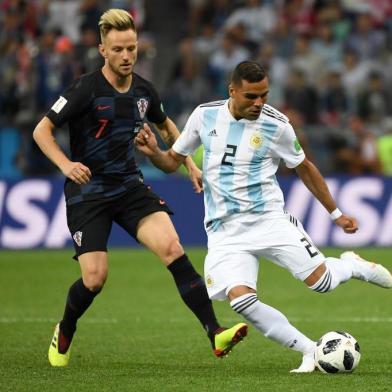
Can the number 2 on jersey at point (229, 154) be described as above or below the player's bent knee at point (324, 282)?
above

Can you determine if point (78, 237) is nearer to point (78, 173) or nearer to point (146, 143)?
point (78, 173)

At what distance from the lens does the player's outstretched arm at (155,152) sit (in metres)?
8.22

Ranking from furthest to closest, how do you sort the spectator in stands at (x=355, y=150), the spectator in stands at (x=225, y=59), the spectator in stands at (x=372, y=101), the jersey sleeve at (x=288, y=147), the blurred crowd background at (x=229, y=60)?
the spectator in stands at (x=225, y=59) → the spectator in stands at (x=372, y=101) → the blurred crowd background at (x=229, y=60) → the spectator in stands at (x=355, y=150) → the jersey sleeve at (x=288, y=147)

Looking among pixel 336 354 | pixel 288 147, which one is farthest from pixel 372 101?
pixel 336 354

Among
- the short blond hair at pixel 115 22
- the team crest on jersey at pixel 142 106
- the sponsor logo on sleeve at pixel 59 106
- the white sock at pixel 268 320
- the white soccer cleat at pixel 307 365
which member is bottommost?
the white soccer cleat at pixel 307 365

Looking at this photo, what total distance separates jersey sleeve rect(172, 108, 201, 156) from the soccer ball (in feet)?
5.35

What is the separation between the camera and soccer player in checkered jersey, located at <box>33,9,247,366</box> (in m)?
8.21

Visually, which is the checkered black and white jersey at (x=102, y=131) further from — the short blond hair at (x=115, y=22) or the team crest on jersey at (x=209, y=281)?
the team crest on jersey at (x=209, y=281)

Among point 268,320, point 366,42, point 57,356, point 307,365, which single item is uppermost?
point 268,320

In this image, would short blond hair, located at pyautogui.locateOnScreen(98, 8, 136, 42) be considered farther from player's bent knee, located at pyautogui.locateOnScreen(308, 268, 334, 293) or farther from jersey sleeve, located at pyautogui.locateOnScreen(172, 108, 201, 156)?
player's bent knee, located at pyautogui.locateOnScreen(308, 268, 334, 293)

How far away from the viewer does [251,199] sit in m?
7.92

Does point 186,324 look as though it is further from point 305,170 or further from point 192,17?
point 192,17

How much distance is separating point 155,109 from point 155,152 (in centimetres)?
58

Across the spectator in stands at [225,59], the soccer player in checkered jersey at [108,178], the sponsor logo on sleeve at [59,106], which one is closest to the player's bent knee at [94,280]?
the soccer player in checkered jersey at [108,178]
